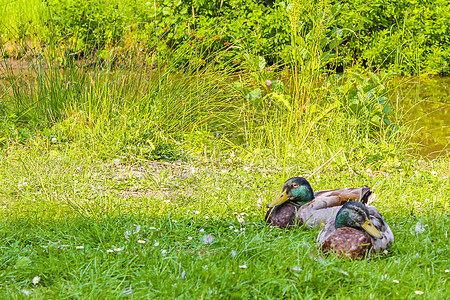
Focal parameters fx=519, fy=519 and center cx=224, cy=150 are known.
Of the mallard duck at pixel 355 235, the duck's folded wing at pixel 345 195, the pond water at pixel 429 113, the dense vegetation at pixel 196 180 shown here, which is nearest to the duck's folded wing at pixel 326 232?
the mallard duck at pixel 355 235

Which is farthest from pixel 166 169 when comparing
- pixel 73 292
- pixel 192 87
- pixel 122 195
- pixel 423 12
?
pixel 423 12

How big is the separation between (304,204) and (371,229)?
717 millimetres

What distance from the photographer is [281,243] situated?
3.14m

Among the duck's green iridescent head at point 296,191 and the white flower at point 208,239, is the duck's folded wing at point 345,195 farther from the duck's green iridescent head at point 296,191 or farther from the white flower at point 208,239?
the white flower at point 208,239

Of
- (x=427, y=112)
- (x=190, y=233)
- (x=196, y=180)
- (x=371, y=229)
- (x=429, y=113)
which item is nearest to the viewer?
(x=371, y=229)

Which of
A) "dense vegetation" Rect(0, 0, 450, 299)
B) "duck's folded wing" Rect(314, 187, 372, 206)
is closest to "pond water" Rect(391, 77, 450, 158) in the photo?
"dense vegetation" Rect(0, 0, 450, 299)

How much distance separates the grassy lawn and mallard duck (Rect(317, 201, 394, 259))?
7 centimetres

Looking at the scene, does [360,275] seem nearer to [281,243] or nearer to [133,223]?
[281,243]

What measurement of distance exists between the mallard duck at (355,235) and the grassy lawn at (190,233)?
0.24 ft

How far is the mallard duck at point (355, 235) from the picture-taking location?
2914 millimetres

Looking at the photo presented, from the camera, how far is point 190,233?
11.0ft

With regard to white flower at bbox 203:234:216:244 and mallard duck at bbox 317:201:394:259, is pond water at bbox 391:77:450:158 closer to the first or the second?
mallard duck at bbox 317:201:394:259

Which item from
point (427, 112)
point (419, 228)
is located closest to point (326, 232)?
point (419, 228)

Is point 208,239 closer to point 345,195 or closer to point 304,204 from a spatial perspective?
point 304,204
